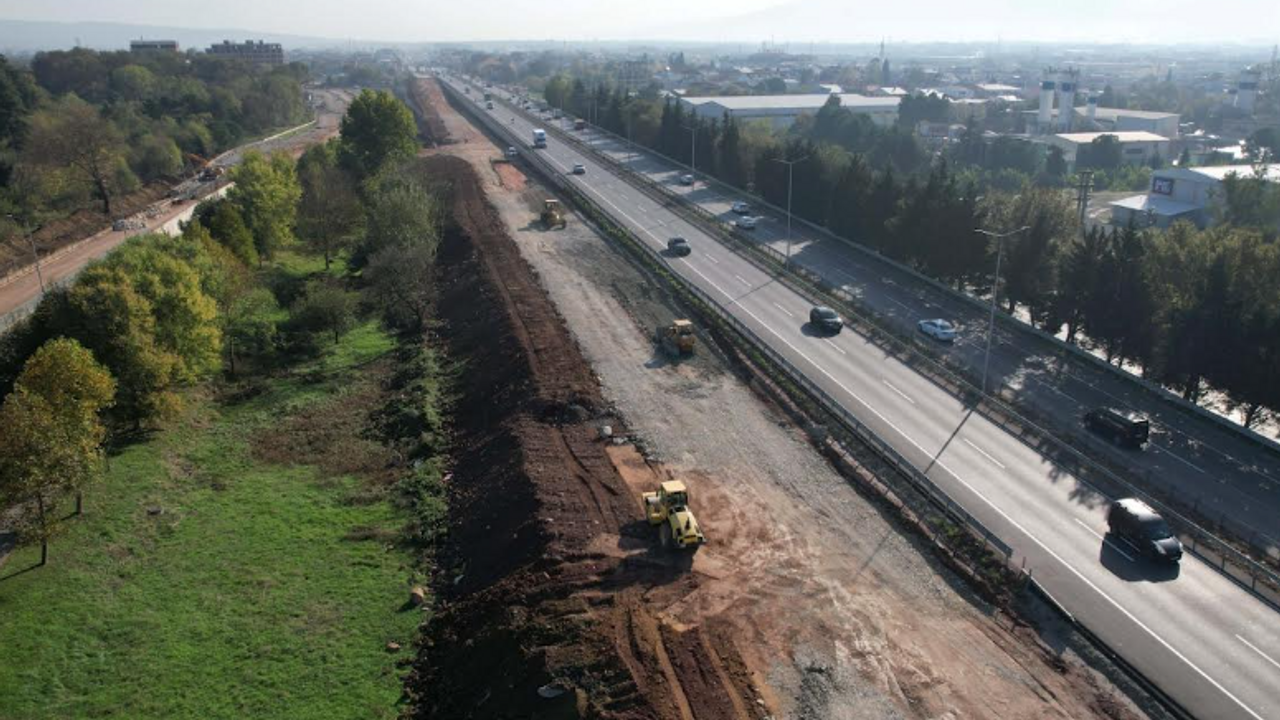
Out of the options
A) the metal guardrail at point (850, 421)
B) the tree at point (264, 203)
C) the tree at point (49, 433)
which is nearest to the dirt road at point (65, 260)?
the tree at point (264, 203)

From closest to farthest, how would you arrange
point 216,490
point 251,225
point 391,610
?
point 391,610 < point 216,490 < point 251,225

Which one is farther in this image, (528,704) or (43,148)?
(43,148)

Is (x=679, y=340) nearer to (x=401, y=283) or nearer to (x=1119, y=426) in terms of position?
(x=401, y=283)

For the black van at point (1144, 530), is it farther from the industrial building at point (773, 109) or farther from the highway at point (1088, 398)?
the industrial building at point (773, 109)

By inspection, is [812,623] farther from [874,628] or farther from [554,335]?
[554,335]

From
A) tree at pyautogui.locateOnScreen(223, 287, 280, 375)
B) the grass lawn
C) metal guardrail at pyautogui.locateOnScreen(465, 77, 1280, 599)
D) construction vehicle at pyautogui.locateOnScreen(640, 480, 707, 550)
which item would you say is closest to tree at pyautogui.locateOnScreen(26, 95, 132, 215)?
tree at pyautogui.locateOnScreen(223, 287, 280, 375)

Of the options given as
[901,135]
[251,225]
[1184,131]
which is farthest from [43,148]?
[1184,131]

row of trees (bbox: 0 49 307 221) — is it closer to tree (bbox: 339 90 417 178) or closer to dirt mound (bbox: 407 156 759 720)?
tree (bbox: 339 90 417 178)
